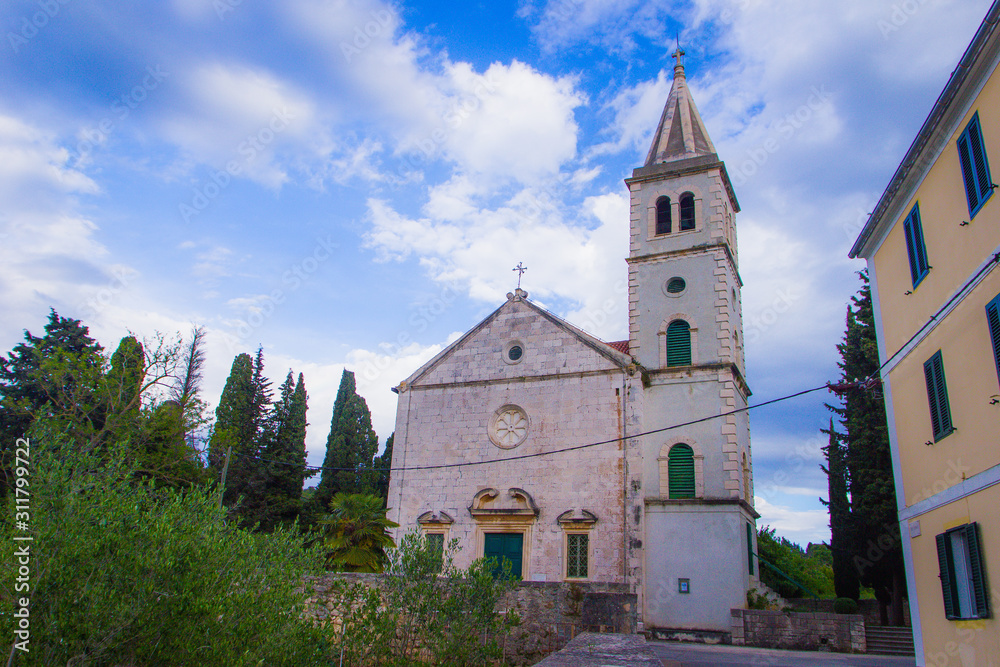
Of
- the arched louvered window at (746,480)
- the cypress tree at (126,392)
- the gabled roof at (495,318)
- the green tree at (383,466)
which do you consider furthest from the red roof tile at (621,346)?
the green tree at (383,466)

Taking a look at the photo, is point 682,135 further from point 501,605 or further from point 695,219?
point 501,605

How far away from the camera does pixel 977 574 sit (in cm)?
930

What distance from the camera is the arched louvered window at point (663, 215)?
24.3m

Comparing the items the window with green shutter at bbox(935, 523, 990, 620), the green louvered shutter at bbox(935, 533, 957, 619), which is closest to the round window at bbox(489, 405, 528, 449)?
the green louvered shutter at bbox(935, 533, 957, 619)

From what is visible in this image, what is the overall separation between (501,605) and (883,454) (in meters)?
15.4

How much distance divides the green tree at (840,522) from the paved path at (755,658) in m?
7.46

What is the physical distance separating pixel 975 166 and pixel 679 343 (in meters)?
13.1

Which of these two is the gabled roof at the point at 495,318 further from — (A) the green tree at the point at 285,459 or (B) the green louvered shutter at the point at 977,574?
(B) the green louvered shutter at the point at 977,574

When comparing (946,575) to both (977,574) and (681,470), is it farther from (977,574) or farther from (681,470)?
(681,470)

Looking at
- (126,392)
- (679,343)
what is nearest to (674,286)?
(679,343)

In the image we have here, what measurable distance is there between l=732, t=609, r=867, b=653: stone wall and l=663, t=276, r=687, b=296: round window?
411 inches

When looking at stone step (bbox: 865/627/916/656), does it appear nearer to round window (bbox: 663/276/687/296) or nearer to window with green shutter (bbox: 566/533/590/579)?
window with green shutter (bbox: 566/533/590/579)

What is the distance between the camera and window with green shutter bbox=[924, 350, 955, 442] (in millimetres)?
10312

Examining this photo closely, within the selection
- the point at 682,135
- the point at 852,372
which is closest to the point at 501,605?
the point at 852,372
